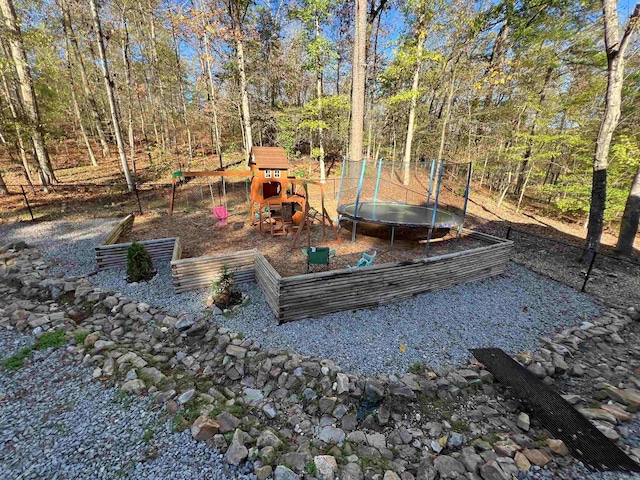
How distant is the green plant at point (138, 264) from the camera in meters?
5.32

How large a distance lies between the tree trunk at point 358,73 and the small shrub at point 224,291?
5.96m

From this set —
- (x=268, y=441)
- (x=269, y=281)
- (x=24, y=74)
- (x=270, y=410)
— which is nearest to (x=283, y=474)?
(x=268, y=441)

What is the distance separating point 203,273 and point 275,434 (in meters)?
3.38

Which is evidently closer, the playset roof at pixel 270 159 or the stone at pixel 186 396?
the stone at pixel 186 396

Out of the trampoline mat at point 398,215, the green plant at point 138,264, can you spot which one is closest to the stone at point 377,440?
the trampoline mat at point 398,215

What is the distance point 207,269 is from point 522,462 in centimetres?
513

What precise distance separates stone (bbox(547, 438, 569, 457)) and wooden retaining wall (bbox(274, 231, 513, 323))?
2773 mm

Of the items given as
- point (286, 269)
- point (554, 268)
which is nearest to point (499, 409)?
point (286, 269)

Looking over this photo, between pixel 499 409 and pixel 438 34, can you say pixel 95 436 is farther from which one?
pixel 438 34

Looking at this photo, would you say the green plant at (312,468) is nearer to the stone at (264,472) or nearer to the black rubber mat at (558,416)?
the stone at (264,472)

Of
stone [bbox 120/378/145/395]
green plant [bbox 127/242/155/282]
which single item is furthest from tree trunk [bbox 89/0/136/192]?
stone [bbox 120/378/145/395]

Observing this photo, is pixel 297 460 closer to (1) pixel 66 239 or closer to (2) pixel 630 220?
(1) pixel 66 239

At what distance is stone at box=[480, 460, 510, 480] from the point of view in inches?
89.9

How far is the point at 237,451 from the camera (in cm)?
244
